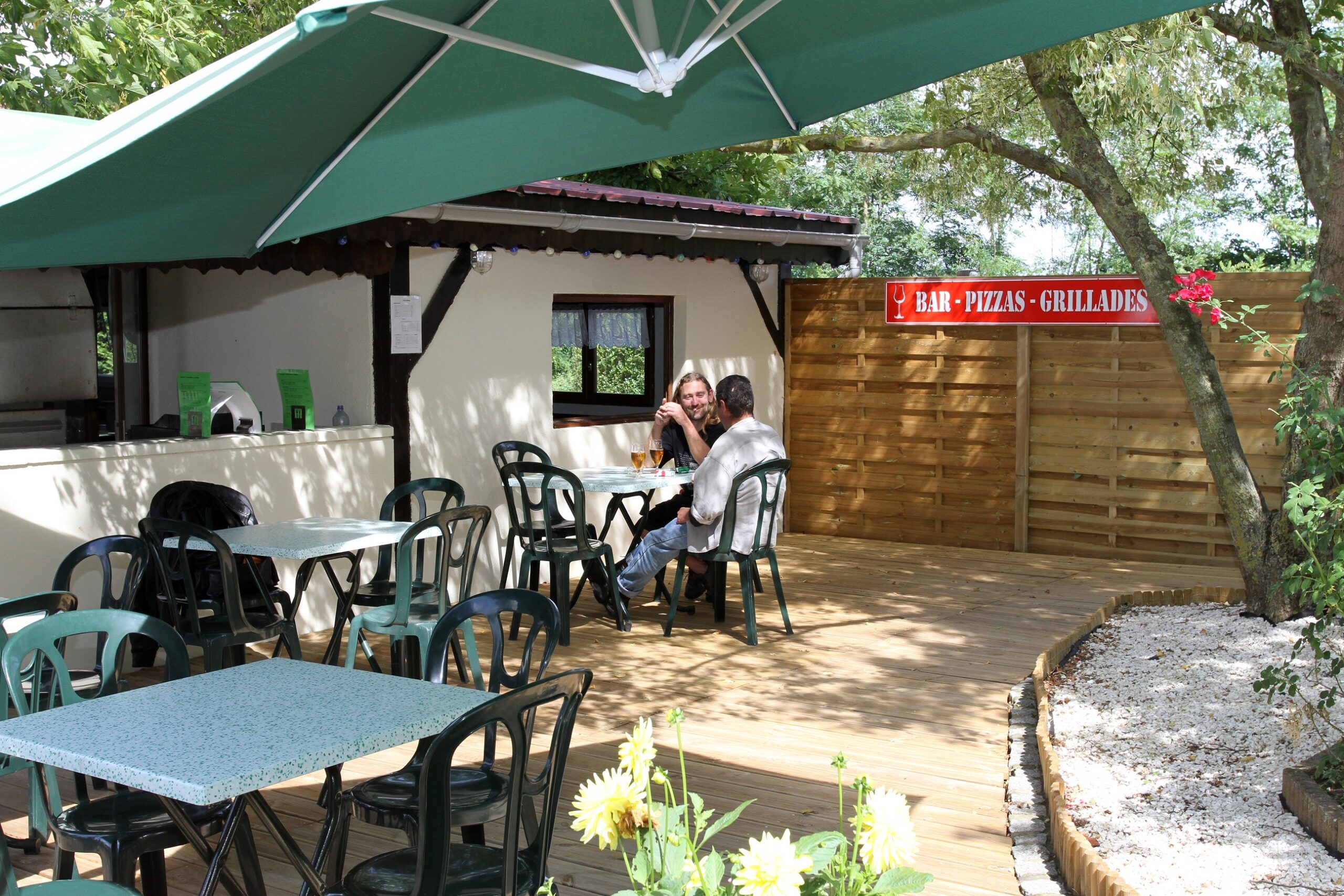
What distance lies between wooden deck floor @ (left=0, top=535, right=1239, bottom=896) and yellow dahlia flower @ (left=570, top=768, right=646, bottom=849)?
7.55ft

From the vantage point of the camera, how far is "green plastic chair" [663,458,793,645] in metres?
6.73

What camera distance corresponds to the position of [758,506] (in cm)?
695

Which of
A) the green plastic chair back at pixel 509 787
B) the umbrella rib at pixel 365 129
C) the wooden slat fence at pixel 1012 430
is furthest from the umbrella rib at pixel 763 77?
the wooden slat fence at pixel 1012 430

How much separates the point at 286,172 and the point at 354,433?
4078 millimetres

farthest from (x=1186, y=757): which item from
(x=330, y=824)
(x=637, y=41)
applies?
(x=637, y=41)

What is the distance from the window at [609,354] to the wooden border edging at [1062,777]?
3.87 m

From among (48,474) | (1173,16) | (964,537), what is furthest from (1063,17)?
(964,537)

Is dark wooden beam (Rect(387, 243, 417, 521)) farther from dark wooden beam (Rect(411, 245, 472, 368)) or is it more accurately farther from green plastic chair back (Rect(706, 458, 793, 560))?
green plastic chair back (Rect(706, 458, 793, 560))

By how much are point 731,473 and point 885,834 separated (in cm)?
529

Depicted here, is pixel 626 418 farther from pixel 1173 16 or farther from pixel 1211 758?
pixel 1211 758

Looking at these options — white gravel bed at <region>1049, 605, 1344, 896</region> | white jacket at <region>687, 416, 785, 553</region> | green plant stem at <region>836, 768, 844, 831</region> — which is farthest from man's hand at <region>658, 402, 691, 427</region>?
green plant stem at <region>836, 768, 844, 831</region>

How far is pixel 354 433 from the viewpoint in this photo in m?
7.52

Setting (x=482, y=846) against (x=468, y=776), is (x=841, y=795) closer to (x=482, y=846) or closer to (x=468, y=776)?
(x=482, y=846)

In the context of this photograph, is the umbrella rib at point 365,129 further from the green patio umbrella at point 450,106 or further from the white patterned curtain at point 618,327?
the white patterned curtain at point 618,327
